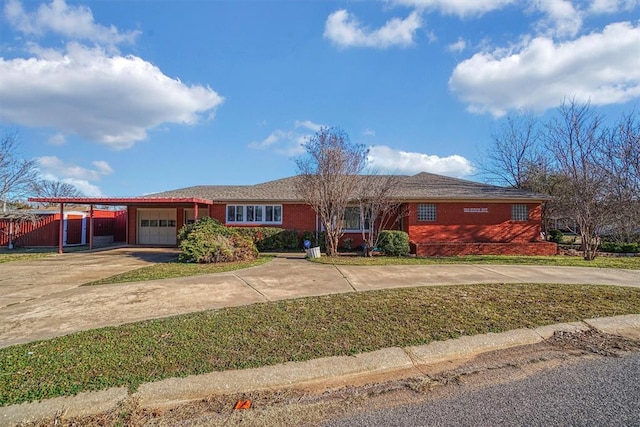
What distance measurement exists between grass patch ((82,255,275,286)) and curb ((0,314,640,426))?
6.29 metres

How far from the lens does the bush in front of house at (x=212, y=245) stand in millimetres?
12484

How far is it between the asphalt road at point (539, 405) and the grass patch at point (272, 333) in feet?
4.13

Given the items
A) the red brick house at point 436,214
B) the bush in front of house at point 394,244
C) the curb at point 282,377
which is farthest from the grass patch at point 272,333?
the red brick house at point 436,214

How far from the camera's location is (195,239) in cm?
1277

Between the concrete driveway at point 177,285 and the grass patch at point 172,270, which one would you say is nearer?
the concrete driveway at point 177,285

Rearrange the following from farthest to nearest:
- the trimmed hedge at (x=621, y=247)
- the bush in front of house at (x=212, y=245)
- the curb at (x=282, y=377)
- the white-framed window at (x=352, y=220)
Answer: the white-framed window at (x=352, y=220)
the trimmed hedge at (x=621, y=247)
the bush in front of house at (x=212, y=245)
the curb at (x=282, y=377)

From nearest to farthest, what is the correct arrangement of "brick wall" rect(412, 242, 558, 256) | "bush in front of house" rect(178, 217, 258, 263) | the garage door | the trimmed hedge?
1. "bush in front of house" rect(178, 217, 258, 263)
2. "brick wall" rect(412, 242, 558, 256)
3. the trimmed hedge
4. the garage door

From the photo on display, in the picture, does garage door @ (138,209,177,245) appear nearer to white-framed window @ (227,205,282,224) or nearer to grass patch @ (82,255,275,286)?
white-framed window @ (227,205,282,224)

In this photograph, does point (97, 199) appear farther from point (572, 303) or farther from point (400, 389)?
point (572, 303)

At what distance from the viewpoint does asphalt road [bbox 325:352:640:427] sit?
2.94 m

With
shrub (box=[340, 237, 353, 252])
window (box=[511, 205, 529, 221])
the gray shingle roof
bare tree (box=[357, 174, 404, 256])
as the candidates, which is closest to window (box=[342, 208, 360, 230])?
shrub (box=[340, 237, 353, 252])

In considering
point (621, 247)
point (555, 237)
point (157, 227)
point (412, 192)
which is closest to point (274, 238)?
point (412, 192)

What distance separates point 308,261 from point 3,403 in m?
10.3

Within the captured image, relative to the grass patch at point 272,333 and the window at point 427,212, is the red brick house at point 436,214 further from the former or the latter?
the grass patch at point 272,333
